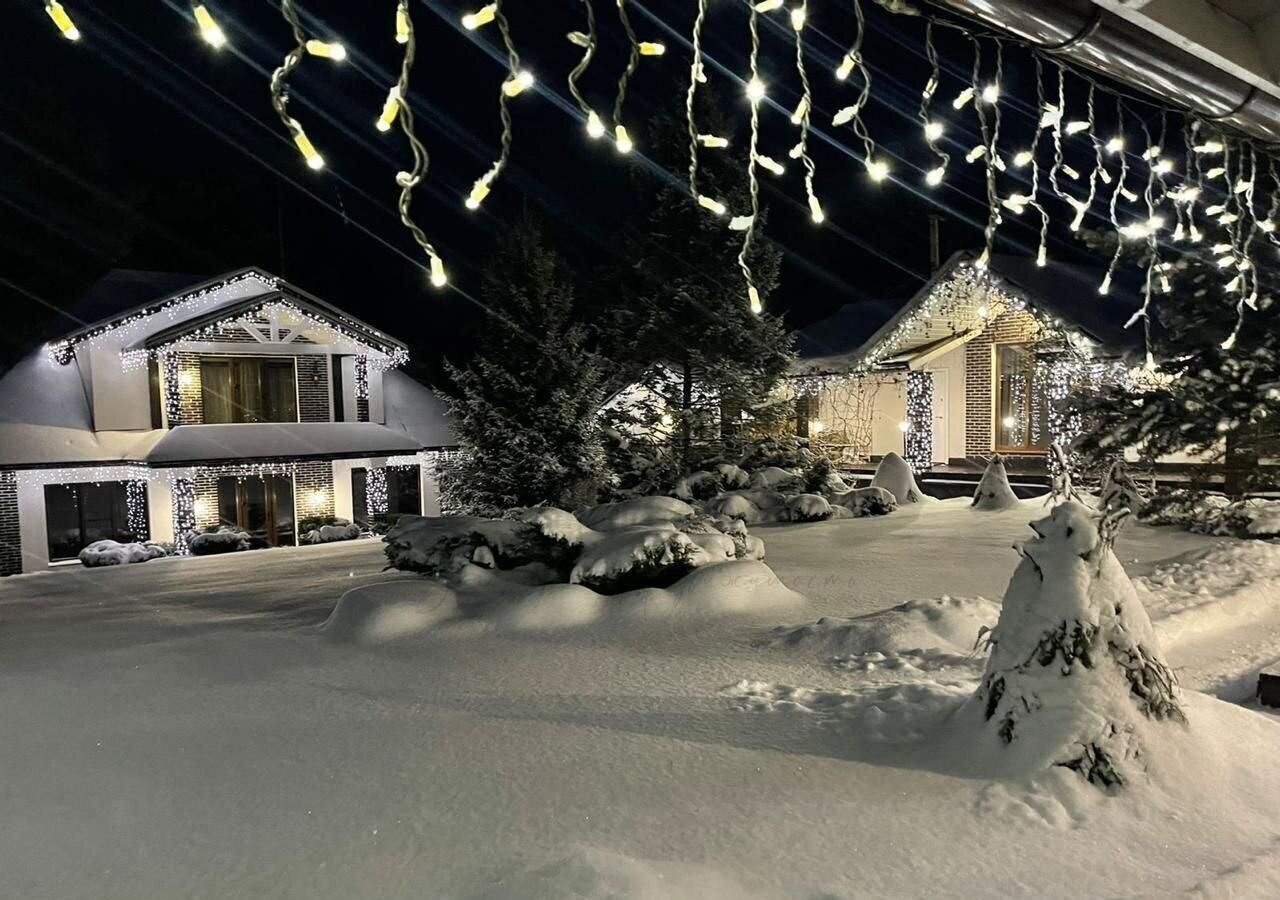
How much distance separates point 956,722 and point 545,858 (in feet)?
7.76

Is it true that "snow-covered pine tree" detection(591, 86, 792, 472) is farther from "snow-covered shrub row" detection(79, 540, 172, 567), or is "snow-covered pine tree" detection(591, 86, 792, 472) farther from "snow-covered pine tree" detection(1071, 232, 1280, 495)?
"snow-covered shrub row" detection(79, 540, 172, 567)

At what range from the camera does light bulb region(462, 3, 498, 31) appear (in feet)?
8.27

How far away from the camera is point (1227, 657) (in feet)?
22.5

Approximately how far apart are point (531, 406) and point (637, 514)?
601cm

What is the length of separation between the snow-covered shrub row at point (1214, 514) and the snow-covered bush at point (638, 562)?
26.9 ft

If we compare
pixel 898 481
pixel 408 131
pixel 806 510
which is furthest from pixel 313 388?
pixel 408 131

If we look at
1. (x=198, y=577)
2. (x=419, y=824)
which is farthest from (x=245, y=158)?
(x=419, y=824)

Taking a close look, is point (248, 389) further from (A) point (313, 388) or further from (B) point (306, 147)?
(B) point (306, 147)

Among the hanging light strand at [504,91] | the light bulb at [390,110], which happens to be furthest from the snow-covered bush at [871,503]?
the light bulb at [390,110]

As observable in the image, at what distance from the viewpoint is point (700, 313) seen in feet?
54.9

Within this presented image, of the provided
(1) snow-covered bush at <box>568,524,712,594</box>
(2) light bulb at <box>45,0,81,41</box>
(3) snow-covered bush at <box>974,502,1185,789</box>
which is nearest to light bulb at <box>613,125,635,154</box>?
(2) light bulb at <box>45,0,81,41</box>

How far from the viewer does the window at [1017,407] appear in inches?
772

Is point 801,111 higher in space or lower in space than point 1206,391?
higher

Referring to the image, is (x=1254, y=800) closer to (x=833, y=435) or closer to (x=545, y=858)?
(x=545, y=858)
